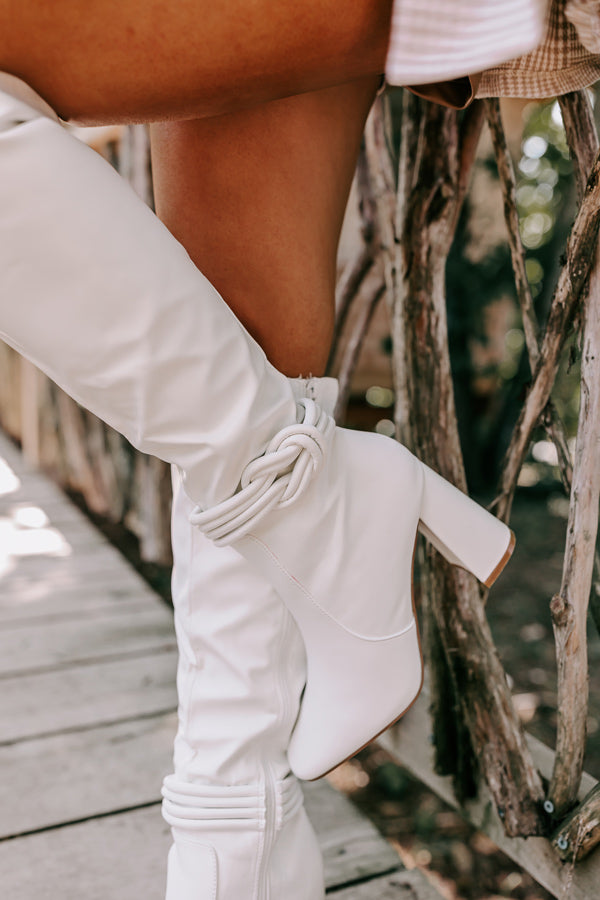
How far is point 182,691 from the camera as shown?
728mm

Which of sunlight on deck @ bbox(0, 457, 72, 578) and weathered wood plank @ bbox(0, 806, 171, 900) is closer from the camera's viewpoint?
weathered wood plank @ bbox(0, 806, 171, 900)

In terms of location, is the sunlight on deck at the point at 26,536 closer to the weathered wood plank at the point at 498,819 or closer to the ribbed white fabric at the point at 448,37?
the weathered wood plank at the point at 498,819

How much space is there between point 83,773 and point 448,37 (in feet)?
3.13

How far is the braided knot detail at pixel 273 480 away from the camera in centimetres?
57

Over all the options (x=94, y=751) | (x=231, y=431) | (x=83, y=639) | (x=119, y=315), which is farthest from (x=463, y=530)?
(x=83, y=639)

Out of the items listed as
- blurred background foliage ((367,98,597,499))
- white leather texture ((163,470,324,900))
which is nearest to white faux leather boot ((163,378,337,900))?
white leather texture ((163,470,324,900))

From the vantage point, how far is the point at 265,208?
68 centimetres

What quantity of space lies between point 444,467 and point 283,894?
0.47 meters

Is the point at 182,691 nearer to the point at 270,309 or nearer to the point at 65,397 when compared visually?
the point at 270,309

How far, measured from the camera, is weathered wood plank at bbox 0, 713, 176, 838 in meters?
0.96

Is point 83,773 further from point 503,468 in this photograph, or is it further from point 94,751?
point 503,468

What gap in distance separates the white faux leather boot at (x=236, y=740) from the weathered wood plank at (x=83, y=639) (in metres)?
0.70

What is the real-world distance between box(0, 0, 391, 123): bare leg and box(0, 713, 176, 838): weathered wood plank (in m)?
0.80

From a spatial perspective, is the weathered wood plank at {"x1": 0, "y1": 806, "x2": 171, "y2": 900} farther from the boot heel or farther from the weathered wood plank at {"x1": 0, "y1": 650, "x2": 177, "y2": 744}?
the boot heel
